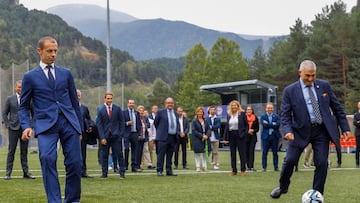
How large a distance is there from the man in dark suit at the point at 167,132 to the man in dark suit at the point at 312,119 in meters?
7.81

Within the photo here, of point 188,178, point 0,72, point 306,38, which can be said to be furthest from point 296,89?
point 306,38

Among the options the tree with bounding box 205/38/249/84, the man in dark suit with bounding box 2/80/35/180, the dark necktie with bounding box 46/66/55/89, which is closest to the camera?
the dark necktie with bounding box 46/66/55/89

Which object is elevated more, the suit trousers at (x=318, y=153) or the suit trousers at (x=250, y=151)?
the suit trousers at (x=318, y=153)

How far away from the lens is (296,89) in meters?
8.89

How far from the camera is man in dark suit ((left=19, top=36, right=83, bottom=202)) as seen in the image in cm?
767

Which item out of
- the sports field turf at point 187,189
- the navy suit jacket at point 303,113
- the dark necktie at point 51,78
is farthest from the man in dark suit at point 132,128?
the dark necktie at point 51,78

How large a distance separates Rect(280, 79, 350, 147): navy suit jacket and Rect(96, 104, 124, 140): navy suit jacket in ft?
22.2

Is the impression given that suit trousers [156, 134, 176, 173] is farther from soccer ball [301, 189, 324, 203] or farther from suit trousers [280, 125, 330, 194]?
soccer ball [301, 189, 324, 203]

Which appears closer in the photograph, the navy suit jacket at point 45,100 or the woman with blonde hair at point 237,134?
the navy suit jacket at point 45,100

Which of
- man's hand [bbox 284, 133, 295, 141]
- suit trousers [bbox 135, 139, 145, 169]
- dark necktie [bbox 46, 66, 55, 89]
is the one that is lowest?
suit trousers [bbox 135, 139, 145, 169]

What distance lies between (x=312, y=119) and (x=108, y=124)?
23.7ft

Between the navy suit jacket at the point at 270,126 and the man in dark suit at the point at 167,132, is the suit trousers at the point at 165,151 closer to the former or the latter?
the man in dark suit at the point at 167,132

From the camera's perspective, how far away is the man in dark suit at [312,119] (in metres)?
8.70

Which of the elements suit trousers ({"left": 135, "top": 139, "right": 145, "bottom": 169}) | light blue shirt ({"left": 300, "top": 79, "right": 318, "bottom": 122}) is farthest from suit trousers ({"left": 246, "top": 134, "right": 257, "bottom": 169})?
light blue shirt ({"left": 300, "top": 79, "right": 318, "bottom": 122})
